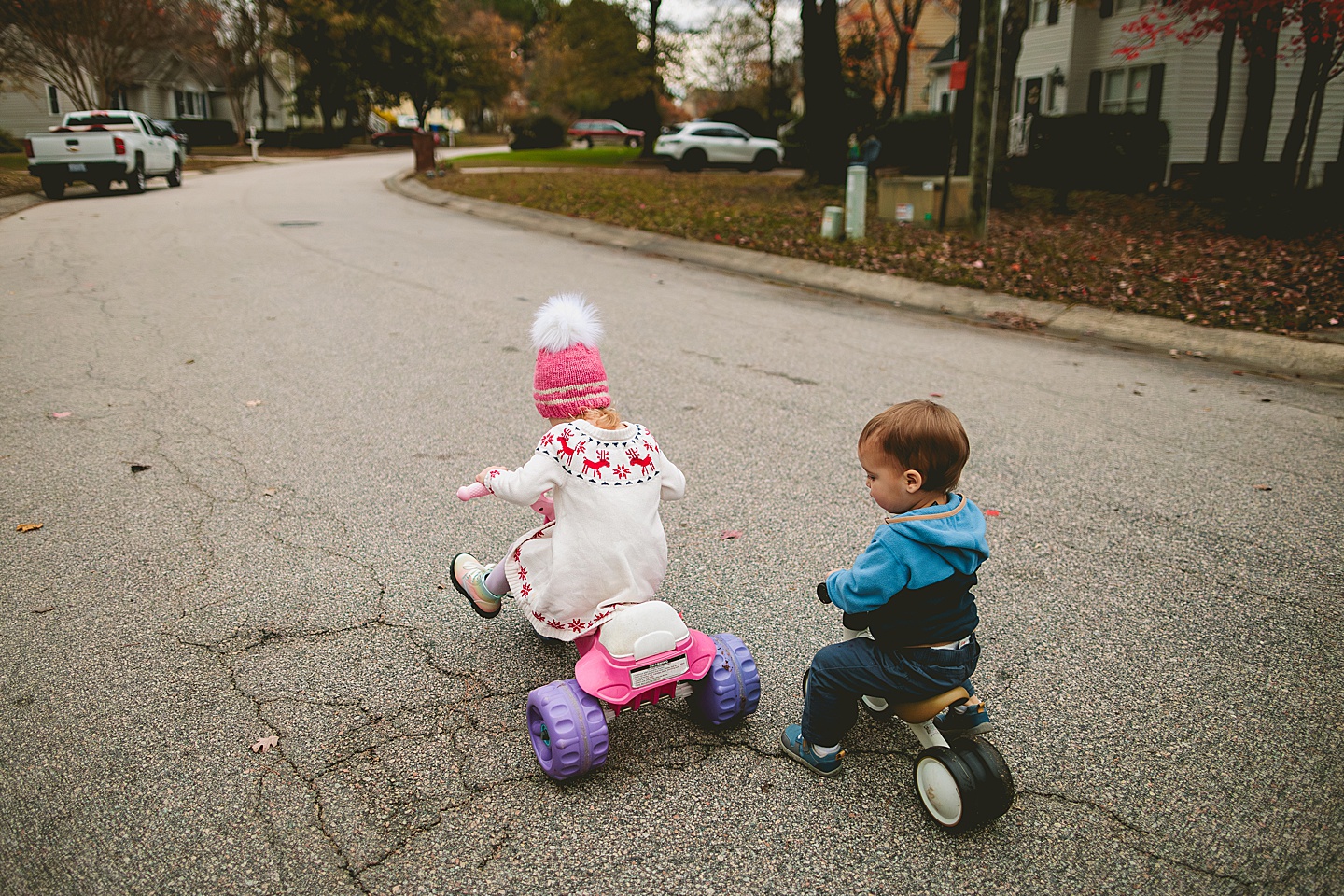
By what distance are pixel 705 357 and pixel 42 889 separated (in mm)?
5518

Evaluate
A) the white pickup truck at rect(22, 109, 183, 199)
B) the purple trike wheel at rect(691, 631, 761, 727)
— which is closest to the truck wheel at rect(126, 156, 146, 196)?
the white pickup truck at rect(22, 109, 183, 199)

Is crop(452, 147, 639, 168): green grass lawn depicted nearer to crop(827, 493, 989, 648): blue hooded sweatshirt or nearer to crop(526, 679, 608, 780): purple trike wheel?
crop(526, 679, 608, 780): purple trike wheel

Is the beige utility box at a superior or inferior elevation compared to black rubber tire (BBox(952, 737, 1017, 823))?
superior

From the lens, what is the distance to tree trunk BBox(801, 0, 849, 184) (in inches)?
Answer: 709

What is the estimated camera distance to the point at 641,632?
2.59 meters

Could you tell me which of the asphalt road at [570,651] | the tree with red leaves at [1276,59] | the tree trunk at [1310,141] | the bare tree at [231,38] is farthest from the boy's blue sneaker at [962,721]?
the bare tree at [231,38]

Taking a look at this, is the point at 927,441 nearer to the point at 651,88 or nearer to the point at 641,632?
the point at 641,632

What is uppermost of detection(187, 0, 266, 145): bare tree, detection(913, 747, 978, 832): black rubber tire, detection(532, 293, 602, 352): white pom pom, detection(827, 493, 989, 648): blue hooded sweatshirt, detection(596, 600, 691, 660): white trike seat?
detection(187, 0, 266, 145): bare tree

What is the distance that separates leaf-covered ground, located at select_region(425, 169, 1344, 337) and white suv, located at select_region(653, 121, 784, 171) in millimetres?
10560

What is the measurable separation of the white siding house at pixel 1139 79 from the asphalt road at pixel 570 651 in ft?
53.4

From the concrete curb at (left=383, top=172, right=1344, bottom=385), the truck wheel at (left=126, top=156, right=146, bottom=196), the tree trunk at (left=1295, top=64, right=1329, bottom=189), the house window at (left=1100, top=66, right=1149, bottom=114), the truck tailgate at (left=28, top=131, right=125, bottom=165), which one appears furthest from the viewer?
the house window at (left=1100, top=66, right=1149, bottom=114)

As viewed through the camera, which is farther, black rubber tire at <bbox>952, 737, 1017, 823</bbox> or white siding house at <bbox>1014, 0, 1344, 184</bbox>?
white siding house at <bbox>1014, 0, 1344, 184</bbox>

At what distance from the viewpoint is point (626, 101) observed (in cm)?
5388

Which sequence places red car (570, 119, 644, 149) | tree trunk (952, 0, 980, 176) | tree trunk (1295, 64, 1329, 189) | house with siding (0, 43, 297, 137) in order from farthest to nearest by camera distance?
red car (570, 119, 644, 149), house with siding (0, 43, 297, 137), tree trunk (952, 0, 980, 176), tree trunk (1295, 64, 1329, 189)
